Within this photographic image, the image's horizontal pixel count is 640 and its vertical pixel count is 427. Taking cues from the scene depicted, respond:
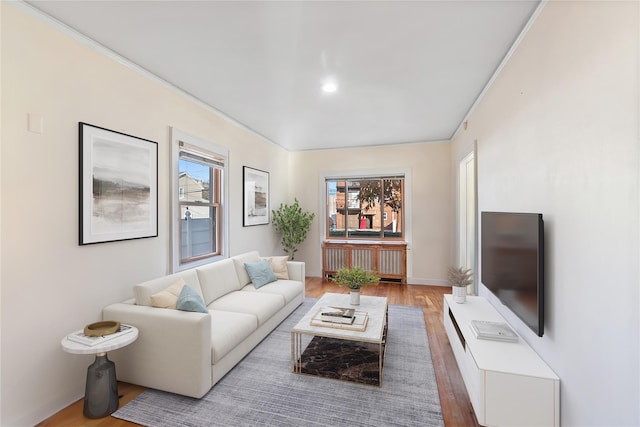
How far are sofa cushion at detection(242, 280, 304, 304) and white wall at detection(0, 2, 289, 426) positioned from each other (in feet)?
4.61

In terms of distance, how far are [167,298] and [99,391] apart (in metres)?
0.71

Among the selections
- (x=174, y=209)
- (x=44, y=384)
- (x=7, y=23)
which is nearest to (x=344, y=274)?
(x=174, y=209)

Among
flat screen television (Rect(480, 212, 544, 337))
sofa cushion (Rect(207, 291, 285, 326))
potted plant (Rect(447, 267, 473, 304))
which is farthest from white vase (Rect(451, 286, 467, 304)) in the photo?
sofa cushion (Rect(207, 291, 285, 326))

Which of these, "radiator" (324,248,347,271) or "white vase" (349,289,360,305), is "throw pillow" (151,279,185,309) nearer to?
"white vase" (349,289,360,305)

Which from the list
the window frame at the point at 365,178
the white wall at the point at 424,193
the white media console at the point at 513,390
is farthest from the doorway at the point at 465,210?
the white media console at the point at 513,390

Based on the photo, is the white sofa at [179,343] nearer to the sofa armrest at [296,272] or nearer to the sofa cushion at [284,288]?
the sofa cushion at [284,288]

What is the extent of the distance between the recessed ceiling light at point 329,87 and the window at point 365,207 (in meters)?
2.91

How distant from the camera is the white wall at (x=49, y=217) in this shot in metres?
1.79

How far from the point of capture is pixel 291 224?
5598 mm

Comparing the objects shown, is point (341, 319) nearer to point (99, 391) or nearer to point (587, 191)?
point (99, 391)

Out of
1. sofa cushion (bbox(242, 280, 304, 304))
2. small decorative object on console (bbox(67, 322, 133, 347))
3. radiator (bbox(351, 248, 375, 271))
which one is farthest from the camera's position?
radiator (bbox(351, 248, 375, 271))

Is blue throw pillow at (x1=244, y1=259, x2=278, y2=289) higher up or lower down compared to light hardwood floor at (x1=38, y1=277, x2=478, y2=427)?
higher up

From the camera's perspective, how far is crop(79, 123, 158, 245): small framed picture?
2219 mm

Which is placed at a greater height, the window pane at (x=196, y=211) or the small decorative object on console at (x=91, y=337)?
the window pane at (x=196, y=211)
